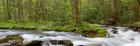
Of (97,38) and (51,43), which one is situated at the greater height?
(51,43)

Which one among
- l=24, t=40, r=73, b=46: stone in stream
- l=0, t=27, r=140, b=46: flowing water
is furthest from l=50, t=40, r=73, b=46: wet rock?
l=0, t=27, r=140, b=46: flowing water

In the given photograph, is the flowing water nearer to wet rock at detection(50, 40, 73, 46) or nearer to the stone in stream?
the stone in stream

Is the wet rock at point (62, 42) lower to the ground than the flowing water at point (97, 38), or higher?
higher

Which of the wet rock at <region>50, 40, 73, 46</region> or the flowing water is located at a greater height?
the wet rock at <region>50, 40, 73, 46</region>

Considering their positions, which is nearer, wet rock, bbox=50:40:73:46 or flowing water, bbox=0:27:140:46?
wet rock, bbox=50:40:73:46

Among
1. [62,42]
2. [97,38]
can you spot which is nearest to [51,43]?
[62,42]

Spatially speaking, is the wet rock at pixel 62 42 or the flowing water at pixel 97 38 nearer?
the wet rock at pixel 62 42

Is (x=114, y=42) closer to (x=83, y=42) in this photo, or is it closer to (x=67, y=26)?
(x=83, y=42)

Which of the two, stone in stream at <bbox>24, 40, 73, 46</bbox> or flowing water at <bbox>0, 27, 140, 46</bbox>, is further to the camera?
flowing water at <bbox>0, 27, 140, 46</bbox>

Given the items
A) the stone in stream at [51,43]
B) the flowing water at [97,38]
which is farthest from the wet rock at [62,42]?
the flowing water at [97,38]

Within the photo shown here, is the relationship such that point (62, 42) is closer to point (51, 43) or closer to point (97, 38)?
point (51, 43)

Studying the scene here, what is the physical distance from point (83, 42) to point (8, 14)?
1773 cm

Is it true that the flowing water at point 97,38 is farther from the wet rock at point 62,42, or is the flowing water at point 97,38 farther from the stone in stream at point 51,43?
the wet rock at point 62,42

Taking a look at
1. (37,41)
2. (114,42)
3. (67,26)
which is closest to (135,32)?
(114,42)
